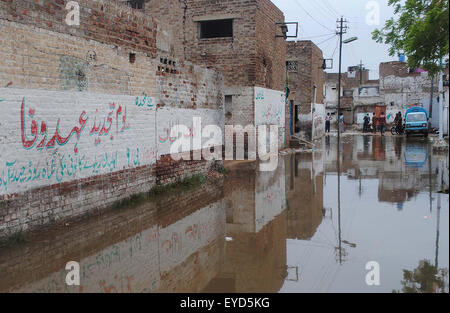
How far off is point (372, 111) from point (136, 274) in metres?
43.1

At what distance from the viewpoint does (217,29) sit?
18562 millimetres

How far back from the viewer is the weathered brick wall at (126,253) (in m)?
4.95

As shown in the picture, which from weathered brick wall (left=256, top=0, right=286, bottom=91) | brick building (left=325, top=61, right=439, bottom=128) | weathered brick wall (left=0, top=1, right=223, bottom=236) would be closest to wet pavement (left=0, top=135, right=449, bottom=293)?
weathered brick wall (left=0, top=1, right=223, bottom=236)

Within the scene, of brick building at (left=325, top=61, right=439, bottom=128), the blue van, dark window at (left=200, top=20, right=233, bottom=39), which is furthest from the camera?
brick building at (left=325, top=61, right=439, bottom=128)

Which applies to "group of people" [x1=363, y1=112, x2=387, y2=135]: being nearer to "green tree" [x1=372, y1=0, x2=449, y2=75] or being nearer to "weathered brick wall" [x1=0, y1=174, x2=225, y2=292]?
"green tree" [x1=372, y1=0, x2=449, y2=75]

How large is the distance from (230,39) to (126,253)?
40.3 feet

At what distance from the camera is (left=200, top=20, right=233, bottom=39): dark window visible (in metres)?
18.0

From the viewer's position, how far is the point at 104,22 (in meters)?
8.24

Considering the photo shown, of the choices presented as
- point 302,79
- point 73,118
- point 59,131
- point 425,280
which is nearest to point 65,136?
point 59,131

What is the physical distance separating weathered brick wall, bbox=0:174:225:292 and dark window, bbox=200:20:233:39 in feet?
38.0

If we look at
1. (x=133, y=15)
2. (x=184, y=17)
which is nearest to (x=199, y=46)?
(x=184, y=17)

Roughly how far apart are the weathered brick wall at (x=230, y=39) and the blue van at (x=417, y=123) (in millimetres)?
15047

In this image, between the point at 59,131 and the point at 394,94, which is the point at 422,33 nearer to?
the point at 59,131

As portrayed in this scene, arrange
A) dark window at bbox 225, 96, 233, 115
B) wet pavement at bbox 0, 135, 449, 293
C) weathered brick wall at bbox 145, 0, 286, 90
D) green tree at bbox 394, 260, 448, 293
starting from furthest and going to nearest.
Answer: dark window at bbox 225, 96, 233, 115, weathered brick wall at bbox 145, 0, 286, 90, wet pavement at bbox 0, 135, 449, 293, green tree at bbox 394, 260, 448, 293
